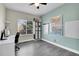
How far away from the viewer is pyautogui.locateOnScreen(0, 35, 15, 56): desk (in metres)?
1.97

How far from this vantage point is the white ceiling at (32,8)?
201 cm

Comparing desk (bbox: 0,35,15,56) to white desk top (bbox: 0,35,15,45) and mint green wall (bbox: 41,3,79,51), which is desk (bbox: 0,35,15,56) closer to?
white desk top (bbox: 0,35,15,45)

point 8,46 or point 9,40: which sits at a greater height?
point 9,40

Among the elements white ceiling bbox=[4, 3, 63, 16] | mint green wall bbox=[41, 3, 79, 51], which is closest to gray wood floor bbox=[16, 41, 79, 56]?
mint green wall bbox=[41, 3, 79, 51]

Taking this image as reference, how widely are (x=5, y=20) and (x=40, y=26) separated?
32.7 inches

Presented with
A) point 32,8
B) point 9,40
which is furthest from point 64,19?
point 9,40

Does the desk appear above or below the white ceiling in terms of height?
below

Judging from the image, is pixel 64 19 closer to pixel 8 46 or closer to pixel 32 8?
pixel 32 8

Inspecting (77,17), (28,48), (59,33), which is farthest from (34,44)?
(77,17)

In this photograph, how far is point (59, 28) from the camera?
227 cm

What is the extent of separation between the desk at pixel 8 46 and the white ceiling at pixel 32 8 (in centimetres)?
66

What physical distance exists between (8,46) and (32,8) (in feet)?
3.29

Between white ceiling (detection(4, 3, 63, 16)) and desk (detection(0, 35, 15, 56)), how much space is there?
25.9 inches

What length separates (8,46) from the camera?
6.91 ft
